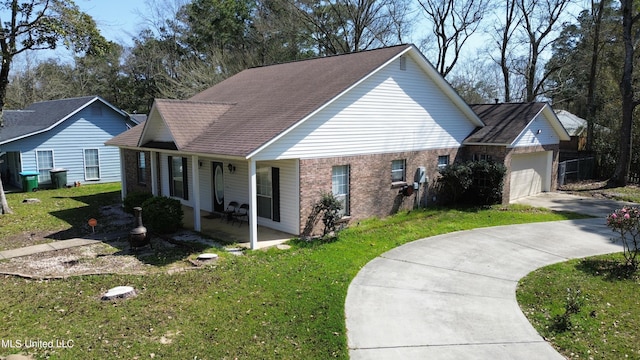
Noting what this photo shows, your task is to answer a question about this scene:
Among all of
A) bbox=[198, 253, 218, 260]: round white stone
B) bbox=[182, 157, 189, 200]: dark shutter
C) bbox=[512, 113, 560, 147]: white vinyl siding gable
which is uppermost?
bbox=[512, 113, 560, 147]: white vinyl siding gable

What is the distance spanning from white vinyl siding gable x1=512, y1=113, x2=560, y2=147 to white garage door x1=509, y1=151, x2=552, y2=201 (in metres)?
0.63

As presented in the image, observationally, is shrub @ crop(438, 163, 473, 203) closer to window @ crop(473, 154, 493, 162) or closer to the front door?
window @ crop(473, 154, 493, 162)

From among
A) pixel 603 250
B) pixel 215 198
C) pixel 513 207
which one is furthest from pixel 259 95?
pixel 603 250

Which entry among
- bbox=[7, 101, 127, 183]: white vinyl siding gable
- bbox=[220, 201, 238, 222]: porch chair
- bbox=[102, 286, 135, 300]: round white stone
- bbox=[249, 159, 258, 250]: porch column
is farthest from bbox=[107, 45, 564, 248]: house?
bbox=[7, 101, 127, 183]: white vinyl siding gable

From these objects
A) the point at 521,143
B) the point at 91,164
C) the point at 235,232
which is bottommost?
the point at 235,232

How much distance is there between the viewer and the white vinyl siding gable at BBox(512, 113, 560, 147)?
61.3ft

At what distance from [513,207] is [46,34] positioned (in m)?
19.2

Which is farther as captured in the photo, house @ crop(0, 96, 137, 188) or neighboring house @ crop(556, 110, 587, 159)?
neighboring house @ crop(556, 110, 587, 159)

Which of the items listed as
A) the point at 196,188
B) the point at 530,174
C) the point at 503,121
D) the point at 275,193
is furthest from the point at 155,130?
the point at 530,174

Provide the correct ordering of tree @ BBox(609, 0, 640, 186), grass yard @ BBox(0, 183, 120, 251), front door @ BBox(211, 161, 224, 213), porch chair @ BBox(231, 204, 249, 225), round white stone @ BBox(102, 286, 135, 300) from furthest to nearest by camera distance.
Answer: tree @ BBox(609, 0, 640, 186) < front door @ BBox(211, 161, 224, 213) < porch chair @ BBox(231, 204, 249, 225) < grass yard @ BBox(0, 183, 120, 251) < round white stone @ BBox(102, 286, 135, 300)

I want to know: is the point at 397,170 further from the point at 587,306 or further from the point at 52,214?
the point at 52,214

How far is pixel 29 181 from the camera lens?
2334cm

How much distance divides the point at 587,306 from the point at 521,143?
11.7 m

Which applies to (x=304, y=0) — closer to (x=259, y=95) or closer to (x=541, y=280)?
(x=259, y=95)
